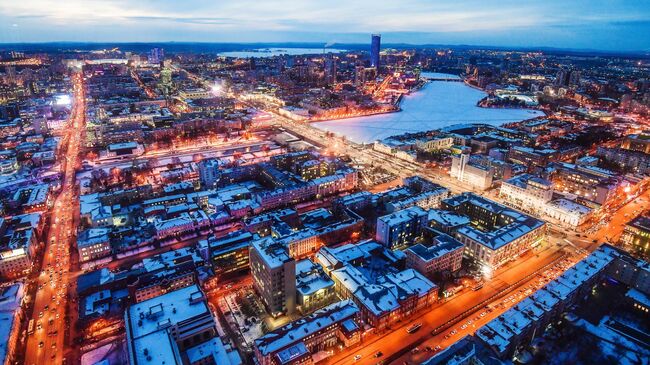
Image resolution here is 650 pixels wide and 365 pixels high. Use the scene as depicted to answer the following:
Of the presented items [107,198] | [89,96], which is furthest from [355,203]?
[89,96]

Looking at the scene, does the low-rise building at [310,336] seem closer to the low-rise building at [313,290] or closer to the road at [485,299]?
the road at [485,299]

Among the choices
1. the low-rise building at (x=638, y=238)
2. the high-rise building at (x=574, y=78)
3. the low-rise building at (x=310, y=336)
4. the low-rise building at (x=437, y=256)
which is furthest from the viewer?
the high-rise building at (x=574, y=78)

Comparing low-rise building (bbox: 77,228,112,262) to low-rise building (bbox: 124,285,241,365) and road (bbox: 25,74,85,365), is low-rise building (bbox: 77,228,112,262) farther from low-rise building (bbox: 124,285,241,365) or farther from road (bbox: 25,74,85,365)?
low-rise building (bbox: 124,285,241,365)

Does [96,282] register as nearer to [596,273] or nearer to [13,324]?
[13,324]

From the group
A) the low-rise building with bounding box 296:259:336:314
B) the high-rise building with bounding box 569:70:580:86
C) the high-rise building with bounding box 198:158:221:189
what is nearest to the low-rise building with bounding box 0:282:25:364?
the low-rise building with bounding box 296:259:336:314

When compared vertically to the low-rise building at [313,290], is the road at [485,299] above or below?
below

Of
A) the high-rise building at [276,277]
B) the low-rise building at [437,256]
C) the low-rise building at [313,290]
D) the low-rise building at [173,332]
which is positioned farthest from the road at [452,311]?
the low-rise building at [173,332]

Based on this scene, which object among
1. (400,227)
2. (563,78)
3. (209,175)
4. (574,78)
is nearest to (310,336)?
(400,227)
